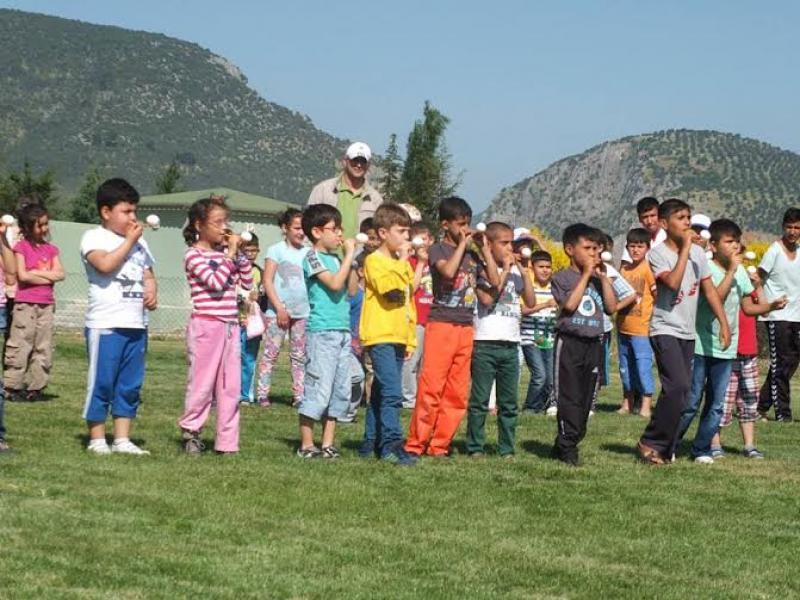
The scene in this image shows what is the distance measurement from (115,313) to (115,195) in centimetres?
80

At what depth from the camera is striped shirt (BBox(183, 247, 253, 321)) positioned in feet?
29.8

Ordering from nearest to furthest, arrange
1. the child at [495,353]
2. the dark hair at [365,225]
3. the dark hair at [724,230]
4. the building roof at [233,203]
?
the child at [495,353] → the dark hair at [724,230] → the dark hair at [365,225] → the building roof at [233,203]

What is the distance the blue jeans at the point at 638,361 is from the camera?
44.6 ft

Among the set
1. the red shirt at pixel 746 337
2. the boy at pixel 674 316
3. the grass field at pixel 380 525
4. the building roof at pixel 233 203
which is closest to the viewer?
Answer: the grass field at pixel 380 525

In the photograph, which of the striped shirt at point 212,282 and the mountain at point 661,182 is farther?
the mountain at point 661,182

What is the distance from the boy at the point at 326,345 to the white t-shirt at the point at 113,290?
1180 millimetres

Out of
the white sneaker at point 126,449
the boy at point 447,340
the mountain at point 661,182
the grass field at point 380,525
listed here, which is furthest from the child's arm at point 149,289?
the mountain at point 661,182

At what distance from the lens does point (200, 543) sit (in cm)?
630

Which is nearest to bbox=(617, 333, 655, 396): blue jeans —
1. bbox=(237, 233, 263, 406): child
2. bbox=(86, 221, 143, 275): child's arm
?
bbox=(237, 233, 263, 406): child

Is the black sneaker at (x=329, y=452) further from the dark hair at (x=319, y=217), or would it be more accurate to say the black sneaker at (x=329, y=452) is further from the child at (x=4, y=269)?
the child at (x=4, y=269)

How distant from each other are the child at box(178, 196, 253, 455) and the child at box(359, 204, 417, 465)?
3.09 feet

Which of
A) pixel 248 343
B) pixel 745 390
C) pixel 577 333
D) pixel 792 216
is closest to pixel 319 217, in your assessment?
pixel 577 333

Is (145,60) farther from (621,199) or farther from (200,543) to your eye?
(200,543)

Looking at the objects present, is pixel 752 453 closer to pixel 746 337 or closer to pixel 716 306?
pixel 746 337
